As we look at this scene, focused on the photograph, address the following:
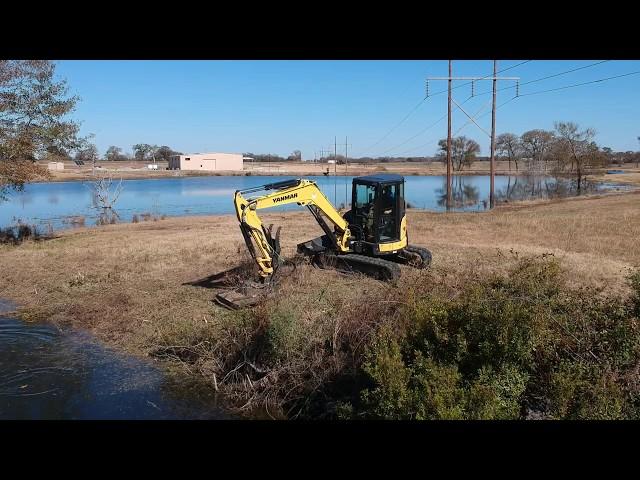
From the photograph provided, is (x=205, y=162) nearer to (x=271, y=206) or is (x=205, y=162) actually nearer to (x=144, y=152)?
(x=144, y=152)

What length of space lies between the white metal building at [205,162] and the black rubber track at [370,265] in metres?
123

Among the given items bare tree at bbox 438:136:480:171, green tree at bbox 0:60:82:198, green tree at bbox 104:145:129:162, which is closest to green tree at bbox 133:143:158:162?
green tree at bbox 104:145:129:162

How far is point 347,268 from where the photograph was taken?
46.5ft

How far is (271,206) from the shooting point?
1309 cm

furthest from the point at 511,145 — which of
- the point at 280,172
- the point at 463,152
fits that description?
the point at 280,172

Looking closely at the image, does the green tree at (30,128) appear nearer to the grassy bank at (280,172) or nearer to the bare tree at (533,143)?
the grassy bank at (280,172)

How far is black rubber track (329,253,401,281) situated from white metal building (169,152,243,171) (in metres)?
123

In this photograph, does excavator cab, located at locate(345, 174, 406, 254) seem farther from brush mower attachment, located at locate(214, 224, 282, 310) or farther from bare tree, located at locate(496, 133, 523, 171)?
bare tree, located at locate(496, 133, 523, 171)

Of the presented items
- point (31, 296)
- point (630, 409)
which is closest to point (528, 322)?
point (630, 409)

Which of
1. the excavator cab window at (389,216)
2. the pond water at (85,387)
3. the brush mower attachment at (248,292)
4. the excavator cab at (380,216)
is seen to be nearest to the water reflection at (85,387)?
the pond water at (85,387)

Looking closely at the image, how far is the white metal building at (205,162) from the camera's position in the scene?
132750 millimetres

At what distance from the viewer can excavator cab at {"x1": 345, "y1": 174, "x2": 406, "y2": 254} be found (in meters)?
14.4

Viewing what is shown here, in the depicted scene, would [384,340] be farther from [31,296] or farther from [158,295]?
[31,296]

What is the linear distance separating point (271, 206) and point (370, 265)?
9.23 ft
